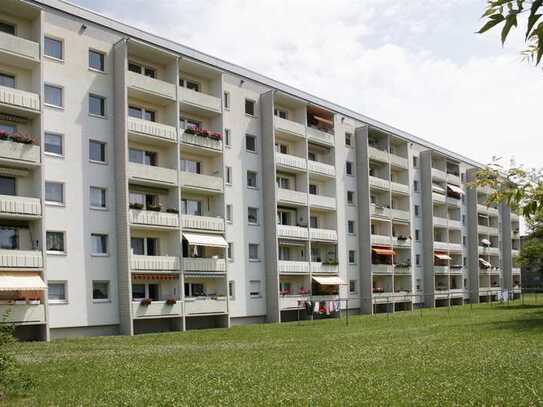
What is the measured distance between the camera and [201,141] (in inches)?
1742

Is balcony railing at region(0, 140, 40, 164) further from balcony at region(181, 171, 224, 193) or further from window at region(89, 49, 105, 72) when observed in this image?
balcony at region(181, 171, 224, 193)

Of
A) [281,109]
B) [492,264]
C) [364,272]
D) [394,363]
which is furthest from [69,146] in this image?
[492,264]

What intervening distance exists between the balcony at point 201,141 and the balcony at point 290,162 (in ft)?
21.3

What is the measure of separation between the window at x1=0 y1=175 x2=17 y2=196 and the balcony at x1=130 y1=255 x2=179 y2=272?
769 cm

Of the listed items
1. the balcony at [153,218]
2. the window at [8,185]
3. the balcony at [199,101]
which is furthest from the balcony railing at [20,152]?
the balcony at [199,101]

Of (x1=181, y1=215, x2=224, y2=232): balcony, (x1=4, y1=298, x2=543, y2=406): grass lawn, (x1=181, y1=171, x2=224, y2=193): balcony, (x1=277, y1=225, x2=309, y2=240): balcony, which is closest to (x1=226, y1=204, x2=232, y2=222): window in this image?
(x1=181, y1=215, x2=224, y2=232): balcony

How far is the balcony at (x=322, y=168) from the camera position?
54.8 meters

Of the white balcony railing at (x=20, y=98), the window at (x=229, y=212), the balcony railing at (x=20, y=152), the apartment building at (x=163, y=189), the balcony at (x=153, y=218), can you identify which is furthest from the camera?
the window at (x=229, y=212)

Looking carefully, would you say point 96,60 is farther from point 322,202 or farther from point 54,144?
point 322,202

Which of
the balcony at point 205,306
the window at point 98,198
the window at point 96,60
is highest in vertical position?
the window at point 96,60

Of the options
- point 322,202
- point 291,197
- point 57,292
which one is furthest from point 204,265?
point 322,202

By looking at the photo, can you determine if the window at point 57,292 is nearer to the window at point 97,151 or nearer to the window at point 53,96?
the window at point 97,151

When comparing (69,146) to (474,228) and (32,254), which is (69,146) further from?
(474,228)

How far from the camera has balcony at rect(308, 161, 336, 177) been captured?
5478 centimetres
